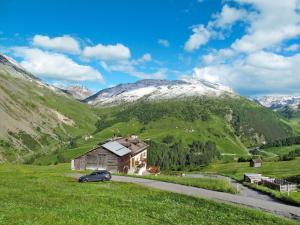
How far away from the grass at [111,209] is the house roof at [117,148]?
→ 71.5 meters

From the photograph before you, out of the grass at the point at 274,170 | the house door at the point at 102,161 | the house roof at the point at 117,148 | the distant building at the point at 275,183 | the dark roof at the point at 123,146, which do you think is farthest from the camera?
the dark roof at the point at 123,146

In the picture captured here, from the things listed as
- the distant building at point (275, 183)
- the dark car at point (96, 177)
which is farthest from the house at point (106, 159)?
the dark car at point (96, 177)

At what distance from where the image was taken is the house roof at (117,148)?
127 metres

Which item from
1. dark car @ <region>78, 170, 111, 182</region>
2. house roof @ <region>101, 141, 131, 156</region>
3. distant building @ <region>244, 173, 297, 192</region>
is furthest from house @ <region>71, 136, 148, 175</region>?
dark car @ <region>78, 170, 111, 182</region>

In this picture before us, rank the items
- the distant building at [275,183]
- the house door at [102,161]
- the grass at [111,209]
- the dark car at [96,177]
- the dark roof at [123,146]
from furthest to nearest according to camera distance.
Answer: the dark roof at [123,146] → the house door at [102,161] → the dark car at [96,177] → the distant building at [275,183] → the grass at [111,209]

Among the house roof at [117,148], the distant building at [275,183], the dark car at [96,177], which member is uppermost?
the house roof at [117,148]

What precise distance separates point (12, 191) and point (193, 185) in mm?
33543

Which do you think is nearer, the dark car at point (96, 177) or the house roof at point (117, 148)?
the dark car at point (96, 177)

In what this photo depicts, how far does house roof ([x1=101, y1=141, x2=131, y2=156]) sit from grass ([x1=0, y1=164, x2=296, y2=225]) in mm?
71488

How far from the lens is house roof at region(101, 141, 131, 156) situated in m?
127

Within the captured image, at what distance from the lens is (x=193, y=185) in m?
71.8

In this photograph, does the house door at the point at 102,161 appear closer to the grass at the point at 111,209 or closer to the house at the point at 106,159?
the house at the point at 106,159

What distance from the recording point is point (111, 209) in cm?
3941

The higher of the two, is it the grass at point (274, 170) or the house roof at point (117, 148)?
the house roof at point (117, 148)
